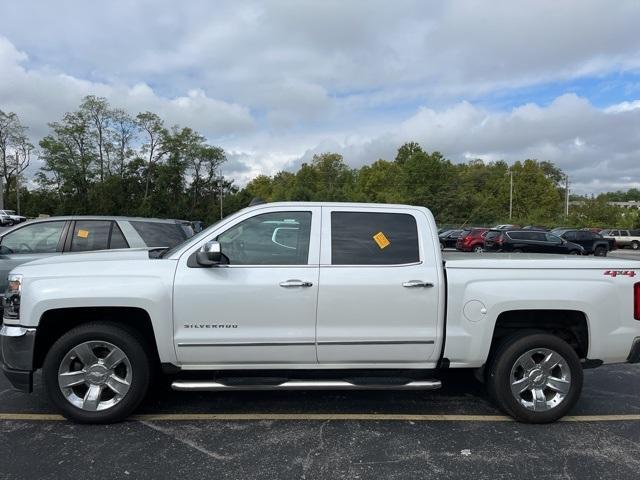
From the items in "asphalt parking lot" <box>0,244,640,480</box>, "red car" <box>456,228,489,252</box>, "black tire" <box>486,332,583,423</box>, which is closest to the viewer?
"asphalt parking lot" <box>0,244,640,480</box>

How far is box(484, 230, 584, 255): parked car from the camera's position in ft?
79.7

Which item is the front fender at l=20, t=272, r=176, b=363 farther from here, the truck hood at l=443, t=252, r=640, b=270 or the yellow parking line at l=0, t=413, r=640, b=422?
the truck hood at l=443, t=252, r=640, b=270

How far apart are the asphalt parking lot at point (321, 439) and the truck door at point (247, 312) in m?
0.60

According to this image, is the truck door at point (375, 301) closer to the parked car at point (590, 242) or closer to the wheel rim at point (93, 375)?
the wheel rim at point (93, 375)

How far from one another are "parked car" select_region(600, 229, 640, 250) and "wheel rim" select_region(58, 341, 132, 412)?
42391 millimetres

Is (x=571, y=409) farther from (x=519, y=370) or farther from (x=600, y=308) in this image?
(x=600, y=308)

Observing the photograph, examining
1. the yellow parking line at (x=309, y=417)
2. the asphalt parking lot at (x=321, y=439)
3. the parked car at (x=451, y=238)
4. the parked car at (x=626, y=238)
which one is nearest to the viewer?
the asphalt parking lot at (x=321, y=439)

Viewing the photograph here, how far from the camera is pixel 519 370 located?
418cm

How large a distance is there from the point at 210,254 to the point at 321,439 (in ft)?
5.38

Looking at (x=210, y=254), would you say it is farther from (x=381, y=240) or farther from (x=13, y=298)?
(x=13, y=298)

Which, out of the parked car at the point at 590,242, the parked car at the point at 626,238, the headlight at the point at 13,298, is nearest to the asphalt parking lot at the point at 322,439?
the headlight at the point at 13,298

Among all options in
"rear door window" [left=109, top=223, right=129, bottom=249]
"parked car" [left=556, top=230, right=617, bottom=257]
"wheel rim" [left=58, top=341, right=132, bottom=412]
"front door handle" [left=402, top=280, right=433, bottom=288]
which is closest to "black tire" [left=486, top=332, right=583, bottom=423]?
"front door handle" [left=402, top=280, right=433, bottom=288]

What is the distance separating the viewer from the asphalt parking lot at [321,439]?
3.37 m

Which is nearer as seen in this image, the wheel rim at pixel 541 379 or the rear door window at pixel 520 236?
the wheel rim at pixel 541 379
